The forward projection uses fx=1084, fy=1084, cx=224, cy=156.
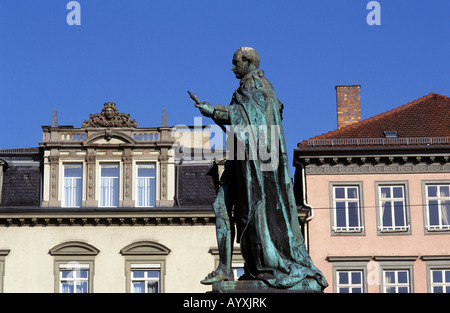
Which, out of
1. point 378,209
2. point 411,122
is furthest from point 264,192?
point 411,122

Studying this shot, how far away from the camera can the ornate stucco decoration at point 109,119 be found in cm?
3409

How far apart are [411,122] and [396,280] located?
581 cm

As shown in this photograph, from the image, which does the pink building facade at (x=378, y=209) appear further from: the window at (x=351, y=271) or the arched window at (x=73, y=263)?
the arched window at (x=73, y=263)

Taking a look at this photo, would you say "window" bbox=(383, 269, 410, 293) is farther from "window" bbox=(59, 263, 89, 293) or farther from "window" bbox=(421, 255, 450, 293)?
"window" bbox=(59, 263, 89, 293)

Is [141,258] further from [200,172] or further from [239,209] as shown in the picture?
[239,209]

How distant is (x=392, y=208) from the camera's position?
109 ft

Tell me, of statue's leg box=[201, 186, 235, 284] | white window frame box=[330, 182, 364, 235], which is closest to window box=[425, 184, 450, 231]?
white window frame box=[330, 182, 364, 235]

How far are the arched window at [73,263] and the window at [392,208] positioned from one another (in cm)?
871

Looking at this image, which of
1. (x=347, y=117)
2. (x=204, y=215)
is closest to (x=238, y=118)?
(x=204, y=215)

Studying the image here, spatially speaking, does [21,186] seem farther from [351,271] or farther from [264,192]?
[264,192]

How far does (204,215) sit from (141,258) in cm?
229

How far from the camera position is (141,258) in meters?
32.6
